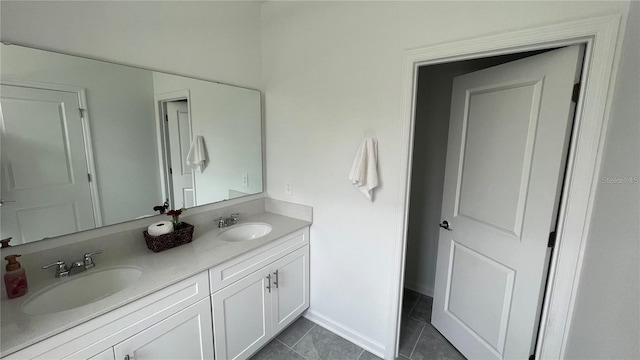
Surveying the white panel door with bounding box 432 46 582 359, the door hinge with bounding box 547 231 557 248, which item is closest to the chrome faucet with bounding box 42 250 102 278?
the white panel door with bounding box 432 46 582 359

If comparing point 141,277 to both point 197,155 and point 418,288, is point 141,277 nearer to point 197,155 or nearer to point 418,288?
point 197,155

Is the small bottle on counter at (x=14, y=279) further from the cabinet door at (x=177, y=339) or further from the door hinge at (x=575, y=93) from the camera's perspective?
the door hinge at (x=575, y=93)

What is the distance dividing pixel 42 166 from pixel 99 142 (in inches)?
10.1

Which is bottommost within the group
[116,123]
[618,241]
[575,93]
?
[618,241]

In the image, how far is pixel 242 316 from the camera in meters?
1.64

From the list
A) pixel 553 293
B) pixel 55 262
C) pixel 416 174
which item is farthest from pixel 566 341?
pixel 55 262

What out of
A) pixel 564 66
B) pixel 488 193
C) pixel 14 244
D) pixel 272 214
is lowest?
pixel 272 214

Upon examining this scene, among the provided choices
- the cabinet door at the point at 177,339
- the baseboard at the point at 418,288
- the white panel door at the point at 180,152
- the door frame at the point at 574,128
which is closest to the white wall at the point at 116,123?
the white panel door at the point at 180,152

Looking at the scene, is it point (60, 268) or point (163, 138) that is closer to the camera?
point (60, 268)

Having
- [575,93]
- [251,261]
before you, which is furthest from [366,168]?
[575,93]

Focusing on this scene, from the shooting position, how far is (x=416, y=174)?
8.46 feet

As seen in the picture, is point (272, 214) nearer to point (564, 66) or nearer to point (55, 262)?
point (55, 262)

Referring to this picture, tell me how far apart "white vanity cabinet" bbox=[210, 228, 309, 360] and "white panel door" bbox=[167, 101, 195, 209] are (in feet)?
2.10

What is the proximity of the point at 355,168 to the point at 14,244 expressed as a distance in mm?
1766
